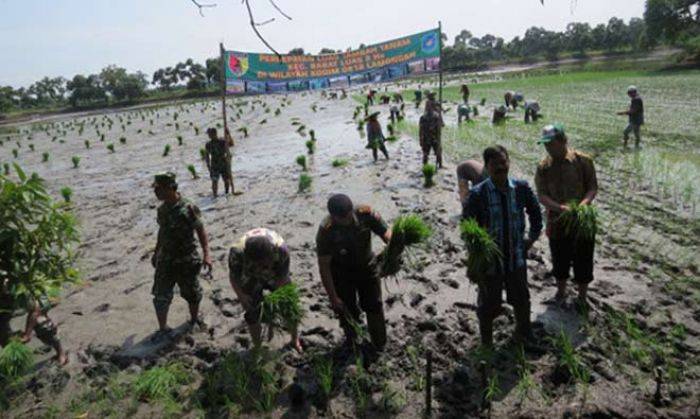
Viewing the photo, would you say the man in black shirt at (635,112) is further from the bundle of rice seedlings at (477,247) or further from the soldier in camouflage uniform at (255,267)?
the soldier in camouflage uniform at (255,267)

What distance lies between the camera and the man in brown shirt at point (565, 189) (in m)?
3.95

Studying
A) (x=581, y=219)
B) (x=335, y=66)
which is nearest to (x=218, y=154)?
(x=335, y=66)

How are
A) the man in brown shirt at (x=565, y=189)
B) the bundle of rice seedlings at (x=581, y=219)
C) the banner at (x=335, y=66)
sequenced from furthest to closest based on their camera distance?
the banner at (x=335, y=66)
the man in brown shirt at (x=565, y=189)
the bundle of rice seedlings at (x=581, y=219)

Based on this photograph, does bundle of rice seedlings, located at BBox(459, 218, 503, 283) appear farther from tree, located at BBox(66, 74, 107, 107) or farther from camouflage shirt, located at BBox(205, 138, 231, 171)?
tree, located at BBox(66, 74, 107, 107)

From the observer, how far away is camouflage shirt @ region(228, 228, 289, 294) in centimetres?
378

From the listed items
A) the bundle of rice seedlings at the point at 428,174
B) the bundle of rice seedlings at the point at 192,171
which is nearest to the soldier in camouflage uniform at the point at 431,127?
the bundle of rice seedlings at the point at 428,174

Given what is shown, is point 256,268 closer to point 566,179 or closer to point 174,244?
point 174,244

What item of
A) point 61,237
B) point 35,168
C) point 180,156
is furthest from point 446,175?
point 35,168

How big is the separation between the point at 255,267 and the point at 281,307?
0.56 m

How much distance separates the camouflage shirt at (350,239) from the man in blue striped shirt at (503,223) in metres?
0.73

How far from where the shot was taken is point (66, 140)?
86.6 feet

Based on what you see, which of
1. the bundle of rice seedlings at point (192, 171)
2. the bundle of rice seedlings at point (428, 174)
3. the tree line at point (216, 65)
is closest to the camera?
the bundle of rice seedlings at point (428, 174)

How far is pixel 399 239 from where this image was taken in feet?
11.8

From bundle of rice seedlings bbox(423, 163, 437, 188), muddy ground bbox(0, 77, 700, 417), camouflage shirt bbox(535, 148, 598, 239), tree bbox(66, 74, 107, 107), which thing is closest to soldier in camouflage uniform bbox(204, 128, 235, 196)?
muddy ground bbox(0, 77, 700, 417)
